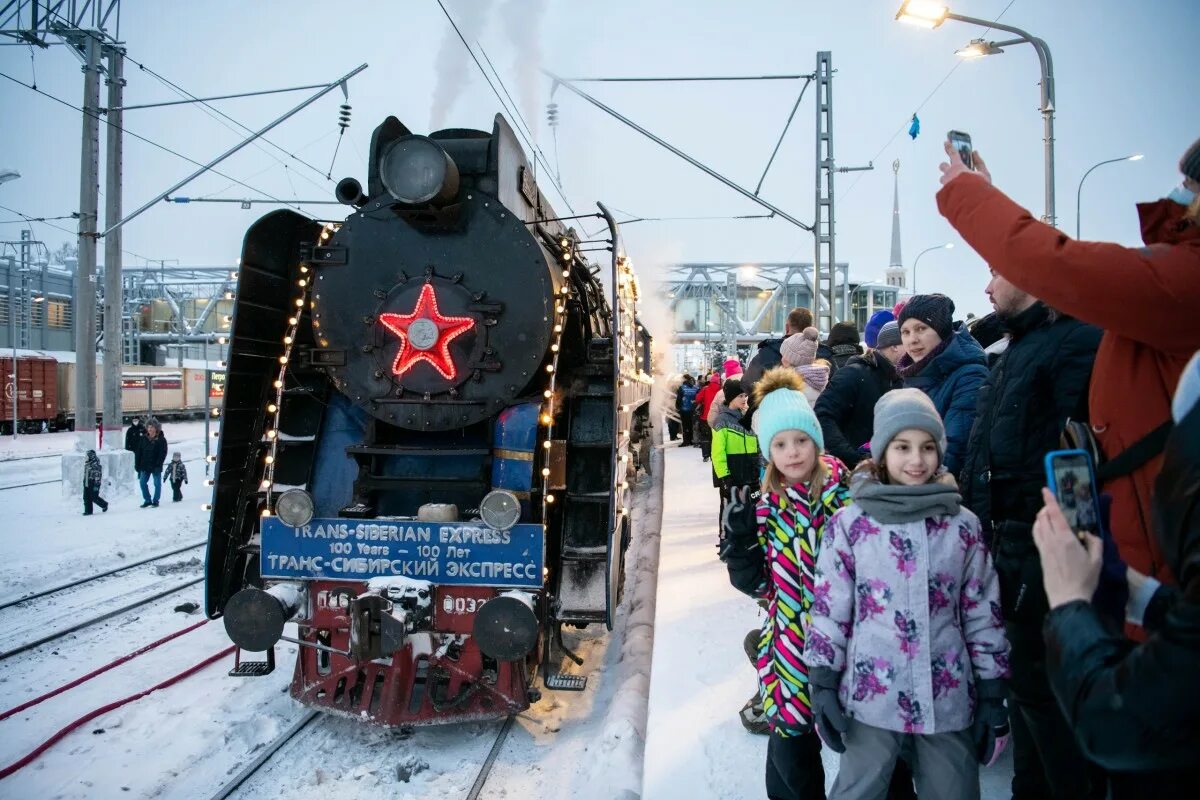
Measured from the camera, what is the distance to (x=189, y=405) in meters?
35.7

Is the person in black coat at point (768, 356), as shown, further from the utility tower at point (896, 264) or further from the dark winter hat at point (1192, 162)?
the utility tower at point (896, 264)

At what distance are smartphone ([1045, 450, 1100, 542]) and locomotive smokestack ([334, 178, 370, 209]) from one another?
14.9 feet

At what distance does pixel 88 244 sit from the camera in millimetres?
11477

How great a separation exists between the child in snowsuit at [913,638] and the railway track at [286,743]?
2467mm

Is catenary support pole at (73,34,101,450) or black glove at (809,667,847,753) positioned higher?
catenary support pole at (73,34,101,450)

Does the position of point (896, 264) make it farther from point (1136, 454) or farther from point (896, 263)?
point (1136, 454)

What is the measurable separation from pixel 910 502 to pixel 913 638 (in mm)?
402

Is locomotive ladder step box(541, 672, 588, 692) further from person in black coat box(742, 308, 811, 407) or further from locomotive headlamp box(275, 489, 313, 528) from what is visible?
person in black coat box(742, 308, 811, 407)

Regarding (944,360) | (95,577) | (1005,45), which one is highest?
(1005,45)

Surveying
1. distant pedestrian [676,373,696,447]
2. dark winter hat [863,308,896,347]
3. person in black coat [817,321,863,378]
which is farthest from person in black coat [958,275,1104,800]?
distant pedestrian [676,373,696,447]

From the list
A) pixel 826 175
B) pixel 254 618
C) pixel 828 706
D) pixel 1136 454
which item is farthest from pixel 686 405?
pixel 1136 454

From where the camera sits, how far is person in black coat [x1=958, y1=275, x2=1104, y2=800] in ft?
7.27

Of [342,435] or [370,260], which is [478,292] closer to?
[370,260]

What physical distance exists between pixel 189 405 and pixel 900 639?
3942 centimetres
